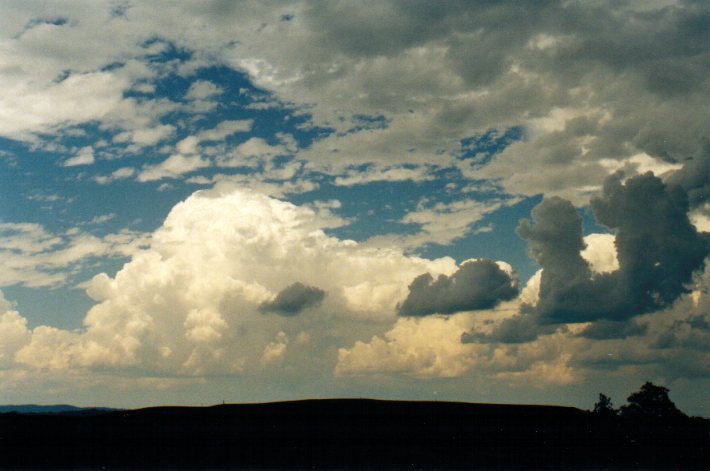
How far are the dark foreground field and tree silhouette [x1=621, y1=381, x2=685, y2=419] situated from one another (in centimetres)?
3247

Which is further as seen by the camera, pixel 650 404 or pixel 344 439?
pixel 650 404

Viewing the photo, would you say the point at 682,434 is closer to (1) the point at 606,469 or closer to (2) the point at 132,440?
Answer: (1) the point at 606,469

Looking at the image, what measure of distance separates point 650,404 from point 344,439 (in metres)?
104

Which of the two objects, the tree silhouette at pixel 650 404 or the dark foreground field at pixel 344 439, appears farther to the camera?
the tree silhouette at pixel 650 404

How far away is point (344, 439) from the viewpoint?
118812 millimetres

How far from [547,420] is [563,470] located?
51611mm

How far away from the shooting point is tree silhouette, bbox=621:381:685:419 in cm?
17700

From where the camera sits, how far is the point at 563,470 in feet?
307

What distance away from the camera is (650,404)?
18138cm

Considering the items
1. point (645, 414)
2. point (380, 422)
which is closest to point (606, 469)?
point (380, 422)

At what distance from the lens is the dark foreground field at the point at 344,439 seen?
322 ft

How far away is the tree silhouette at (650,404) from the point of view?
177 meters

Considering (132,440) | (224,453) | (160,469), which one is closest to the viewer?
(160,469)

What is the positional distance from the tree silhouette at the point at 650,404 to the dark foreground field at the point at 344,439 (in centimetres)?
3247
